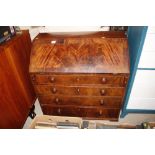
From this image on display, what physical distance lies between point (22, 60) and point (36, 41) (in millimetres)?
267

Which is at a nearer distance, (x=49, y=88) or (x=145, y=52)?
(x=145, y=52)

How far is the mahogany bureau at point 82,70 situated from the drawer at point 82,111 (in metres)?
0.02

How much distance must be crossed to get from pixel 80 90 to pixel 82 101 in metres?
0.17

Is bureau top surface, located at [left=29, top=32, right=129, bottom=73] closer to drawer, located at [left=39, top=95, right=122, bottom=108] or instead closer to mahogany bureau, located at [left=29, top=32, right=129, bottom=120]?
mahogany bureau, located at [left=29, top=32, right=129, bottom=120]

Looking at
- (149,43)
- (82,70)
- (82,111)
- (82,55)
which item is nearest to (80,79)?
(82,70)

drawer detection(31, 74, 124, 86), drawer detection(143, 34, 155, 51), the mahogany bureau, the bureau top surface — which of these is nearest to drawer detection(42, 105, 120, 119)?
the mahogany bureau

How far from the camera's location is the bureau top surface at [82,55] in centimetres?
156

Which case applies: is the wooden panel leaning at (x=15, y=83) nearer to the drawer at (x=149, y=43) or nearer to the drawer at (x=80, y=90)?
A: the drawer at (x=80, y=90)

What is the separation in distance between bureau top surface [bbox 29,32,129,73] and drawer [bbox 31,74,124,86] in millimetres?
59

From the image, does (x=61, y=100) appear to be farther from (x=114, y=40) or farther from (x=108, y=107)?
(x=114, y=40)

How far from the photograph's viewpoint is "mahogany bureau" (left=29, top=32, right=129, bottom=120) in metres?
1.57

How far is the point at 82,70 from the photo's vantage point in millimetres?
1565
